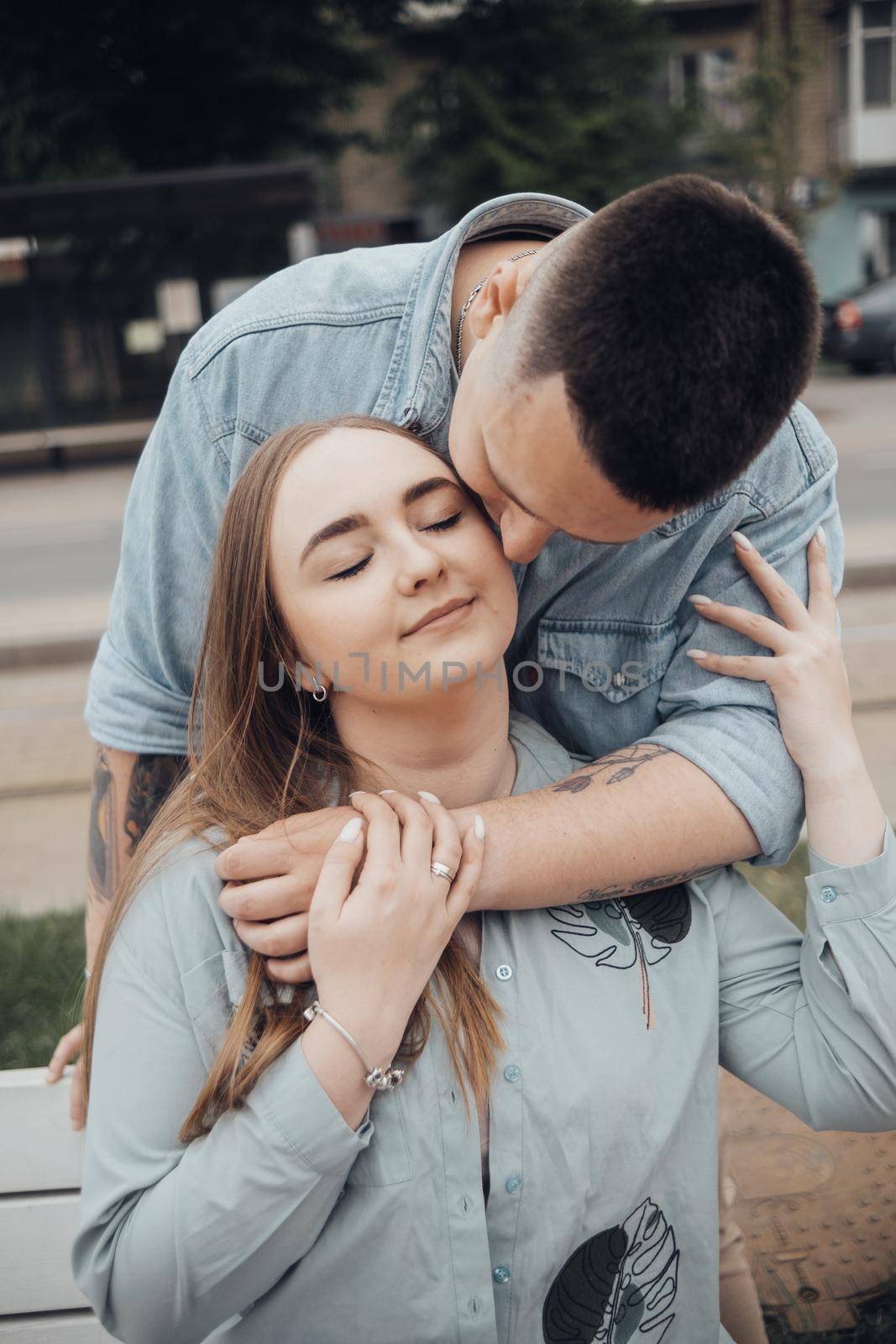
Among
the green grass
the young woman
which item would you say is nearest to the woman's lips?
the young woman

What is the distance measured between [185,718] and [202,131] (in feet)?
58.4

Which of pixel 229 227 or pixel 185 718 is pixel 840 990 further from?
pixel 229 227

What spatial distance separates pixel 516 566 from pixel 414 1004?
29.1 inches

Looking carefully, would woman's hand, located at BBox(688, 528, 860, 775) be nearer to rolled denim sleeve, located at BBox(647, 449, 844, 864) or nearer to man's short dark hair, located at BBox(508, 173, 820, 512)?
rolled denim sleeve, located at BBox(647, 449, 844, 864)

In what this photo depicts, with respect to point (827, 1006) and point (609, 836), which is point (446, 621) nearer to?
point (609, 836)

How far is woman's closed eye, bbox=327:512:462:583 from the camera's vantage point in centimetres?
163

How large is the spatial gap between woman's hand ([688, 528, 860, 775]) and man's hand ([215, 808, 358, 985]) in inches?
27.7

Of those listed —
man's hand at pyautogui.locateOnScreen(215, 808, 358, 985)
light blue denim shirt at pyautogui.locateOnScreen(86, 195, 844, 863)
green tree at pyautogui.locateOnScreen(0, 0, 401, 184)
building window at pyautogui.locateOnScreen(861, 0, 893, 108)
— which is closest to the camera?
man's hand at pyautogui.locateOnScreen(215, 808, 358, 985)

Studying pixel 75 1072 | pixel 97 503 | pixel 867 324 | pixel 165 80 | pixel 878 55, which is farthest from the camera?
pixel 878 55

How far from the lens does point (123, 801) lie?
2164 mm

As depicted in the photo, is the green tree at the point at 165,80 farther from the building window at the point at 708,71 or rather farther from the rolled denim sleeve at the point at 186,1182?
the rolled denim sleeve at the point at 186,1182

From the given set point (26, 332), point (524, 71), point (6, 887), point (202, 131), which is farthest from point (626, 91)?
point (6, 887)

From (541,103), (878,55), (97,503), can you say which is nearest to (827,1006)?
(97,503)

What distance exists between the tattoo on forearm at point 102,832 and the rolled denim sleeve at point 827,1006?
1.15m
